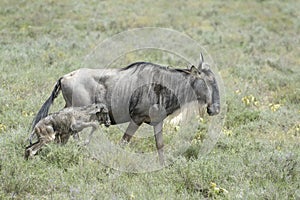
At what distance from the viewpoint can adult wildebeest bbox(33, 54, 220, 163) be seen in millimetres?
6223

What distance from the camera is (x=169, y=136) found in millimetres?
7172

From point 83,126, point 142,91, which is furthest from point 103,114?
point 142,91

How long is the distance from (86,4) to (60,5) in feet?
5.01

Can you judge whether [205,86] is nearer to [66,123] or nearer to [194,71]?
[194,71]

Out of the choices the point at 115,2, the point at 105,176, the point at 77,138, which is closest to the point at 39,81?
the point at 77,138

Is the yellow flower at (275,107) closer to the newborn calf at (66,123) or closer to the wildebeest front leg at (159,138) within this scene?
the wildebeest front leg at (159,138)

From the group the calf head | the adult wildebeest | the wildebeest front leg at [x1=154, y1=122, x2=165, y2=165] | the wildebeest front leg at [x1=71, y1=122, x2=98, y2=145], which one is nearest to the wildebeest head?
the adult wildebeest

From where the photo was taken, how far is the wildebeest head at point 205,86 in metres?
6.31

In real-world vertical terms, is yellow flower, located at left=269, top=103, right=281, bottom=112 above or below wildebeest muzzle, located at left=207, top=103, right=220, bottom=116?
below

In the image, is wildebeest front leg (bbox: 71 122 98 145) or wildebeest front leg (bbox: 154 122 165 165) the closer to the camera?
wildebeest front leg (bbox: 71 122 98 145)

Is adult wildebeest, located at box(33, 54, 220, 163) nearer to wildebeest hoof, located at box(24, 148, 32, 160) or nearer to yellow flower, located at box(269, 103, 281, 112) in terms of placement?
wildebeest hoof, located at box(24, 148, 32, 160)

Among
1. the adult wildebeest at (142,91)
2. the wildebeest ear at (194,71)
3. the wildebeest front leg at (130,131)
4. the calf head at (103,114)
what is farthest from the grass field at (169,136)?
the wildebeest ear at (194,71)

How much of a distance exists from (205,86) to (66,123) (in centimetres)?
198

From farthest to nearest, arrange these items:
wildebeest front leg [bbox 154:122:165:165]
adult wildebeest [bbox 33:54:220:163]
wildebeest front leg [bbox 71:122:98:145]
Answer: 1. wildebeest front leg [bbox 154:122:165:165]
2. adult wildebeest [bbox 33:54:220:163]
3. wildebeest front leg [bbox 71:122:98:145]
